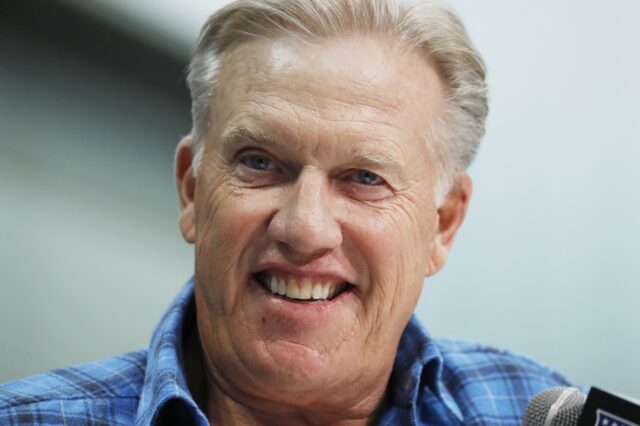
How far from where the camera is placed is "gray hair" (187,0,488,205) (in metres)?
1.50

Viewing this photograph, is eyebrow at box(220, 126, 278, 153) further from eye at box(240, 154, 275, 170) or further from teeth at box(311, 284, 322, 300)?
teeth at box(311, 284, 322, 300)

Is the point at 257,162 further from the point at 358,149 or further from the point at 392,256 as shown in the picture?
the point at 392,256

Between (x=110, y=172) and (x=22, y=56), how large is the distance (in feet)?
1.07

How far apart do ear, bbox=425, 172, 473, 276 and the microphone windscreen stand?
1.53ft

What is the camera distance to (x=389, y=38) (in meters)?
1.53

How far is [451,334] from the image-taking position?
8.80 feet

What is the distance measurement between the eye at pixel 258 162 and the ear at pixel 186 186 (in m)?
0.18

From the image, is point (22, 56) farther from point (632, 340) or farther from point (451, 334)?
point (632, 340)

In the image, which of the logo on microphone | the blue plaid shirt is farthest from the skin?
the logo on microphone

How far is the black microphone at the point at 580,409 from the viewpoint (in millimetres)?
1034

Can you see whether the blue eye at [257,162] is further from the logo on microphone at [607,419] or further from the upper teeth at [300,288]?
the logo on microphone at [607,419]

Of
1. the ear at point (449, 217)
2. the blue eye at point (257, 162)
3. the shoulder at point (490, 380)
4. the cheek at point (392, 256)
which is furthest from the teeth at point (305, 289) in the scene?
the shoulder at point (490, 380)

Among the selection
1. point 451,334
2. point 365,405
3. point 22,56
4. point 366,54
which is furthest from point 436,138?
point 451,334

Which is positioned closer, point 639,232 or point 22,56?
point 22,56
